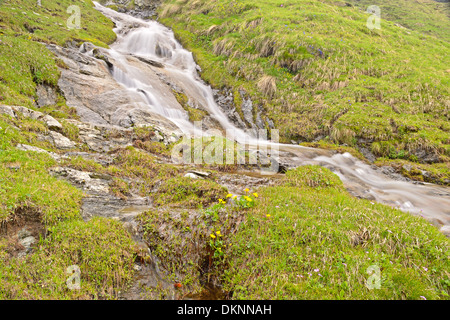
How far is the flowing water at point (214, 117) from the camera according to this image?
10.6 m

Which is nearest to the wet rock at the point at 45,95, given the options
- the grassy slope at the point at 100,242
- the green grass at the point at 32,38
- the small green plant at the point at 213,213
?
the green grass at the point at 32,38

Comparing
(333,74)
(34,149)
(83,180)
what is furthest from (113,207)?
(333,74)

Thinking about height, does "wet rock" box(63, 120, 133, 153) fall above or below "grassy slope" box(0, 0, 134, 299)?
above

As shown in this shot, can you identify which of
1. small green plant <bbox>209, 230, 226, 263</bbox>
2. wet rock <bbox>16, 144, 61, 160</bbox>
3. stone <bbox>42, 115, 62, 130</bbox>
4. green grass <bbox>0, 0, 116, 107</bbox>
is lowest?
small green plant <bbox>209, 230, 226, 263</bbox>

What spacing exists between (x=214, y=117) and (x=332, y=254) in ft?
56.6

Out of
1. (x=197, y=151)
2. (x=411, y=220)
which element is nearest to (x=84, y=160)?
(x=197, y=151)

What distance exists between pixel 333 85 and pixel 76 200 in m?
20.7

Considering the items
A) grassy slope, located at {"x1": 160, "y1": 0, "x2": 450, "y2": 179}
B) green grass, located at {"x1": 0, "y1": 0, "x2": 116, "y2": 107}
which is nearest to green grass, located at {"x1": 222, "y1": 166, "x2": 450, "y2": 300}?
grassy slope, located at {"x1": 160, "y1": 0, "x2": 450, "y2": 179}

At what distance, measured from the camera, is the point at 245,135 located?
19.8 metres

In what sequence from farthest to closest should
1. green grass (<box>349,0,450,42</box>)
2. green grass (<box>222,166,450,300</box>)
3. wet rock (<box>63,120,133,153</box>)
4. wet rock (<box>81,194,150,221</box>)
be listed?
green grass (<box>349,0,450,42</box>)
wet rock (<box>63,120,133,153</box>)
wet rock (<box>81,194,150,221</box>)
green grass (<box>222,166,450,300</box>)

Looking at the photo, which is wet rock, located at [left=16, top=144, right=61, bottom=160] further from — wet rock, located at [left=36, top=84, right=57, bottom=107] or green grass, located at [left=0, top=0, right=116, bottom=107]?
wet rock, located at [left=36, top=84, right=57, bottom=107]

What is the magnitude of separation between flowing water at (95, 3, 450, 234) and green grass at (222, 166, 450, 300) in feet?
12.7

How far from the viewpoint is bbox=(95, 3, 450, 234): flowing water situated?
10.6 meters

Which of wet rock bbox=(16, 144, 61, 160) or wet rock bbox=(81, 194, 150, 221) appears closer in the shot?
wet rock bbox=(81, 194, 150, 221)
